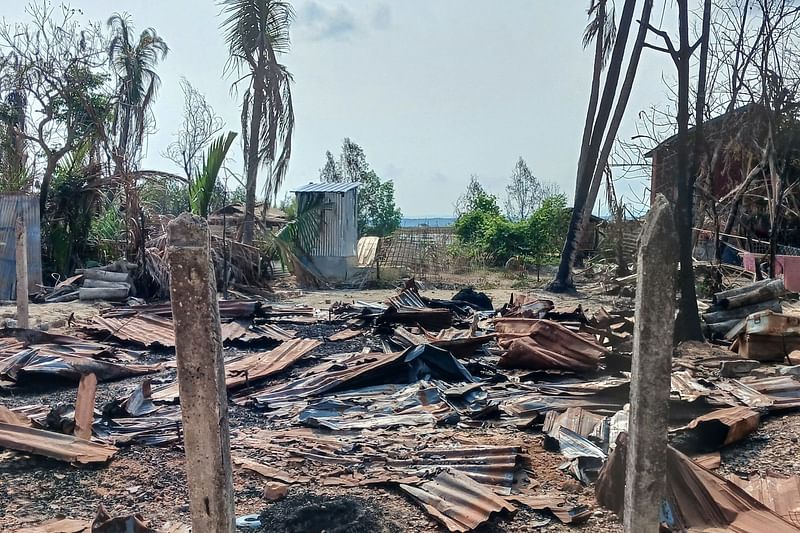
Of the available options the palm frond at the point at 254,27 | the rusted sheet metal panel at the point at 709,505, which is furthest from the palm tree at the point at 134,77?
the rusted sheet metal panel at the point at 709,505

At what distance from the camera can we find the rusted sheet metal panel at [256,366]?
6941mm

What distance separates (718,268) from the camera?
13258 millimetres

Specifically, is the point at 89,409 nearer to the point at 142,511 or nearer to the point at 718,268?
the point at 142,511

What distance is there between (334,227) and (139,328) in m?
10.5

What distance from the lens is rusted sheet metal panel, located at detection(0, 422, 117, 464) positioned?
4965 mm

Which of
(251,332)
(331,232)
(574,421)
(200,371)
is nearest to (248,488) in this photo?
(200,371)

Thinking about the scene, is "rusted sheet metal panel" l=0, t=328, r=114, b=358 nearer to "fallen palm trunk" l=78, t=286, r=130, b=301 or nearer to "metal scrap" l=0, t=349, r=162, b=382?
"metal scrap" l=0, t=349, r=162, b=382

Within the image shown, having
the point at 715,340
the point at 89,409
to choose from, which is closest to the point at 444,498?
the point at 89,409

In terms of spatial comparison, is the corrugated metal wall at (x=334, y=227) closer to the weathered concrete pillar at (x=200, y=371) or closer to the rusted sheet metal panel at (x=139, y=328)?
the rusted sheet metal panel at (x=139, y=328)

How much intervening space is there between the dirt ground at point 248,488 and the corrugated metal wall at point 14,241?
1081cm

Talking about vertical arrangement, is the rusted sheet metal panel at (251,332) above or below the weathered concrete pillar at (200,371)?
below

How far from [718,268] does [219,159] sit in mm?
10144

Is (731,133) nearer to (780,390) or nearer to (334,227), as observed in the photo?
(334,227)

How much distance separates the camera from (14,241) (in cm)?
1513
